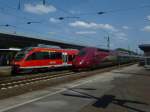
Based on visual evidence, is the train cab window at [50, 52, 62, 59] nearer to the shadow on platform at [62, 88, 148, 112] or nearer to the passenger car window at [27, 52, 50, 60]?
the passenger car window at [27, 52, 50, 60]

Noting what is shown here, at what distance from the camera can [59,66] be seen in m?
35.8

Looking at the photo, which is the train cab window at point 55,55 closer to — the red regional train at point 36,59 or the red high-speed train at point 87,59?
the red regional train at point 36,59

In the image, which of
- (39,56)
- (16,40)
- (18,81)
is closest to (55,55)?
(39,56)

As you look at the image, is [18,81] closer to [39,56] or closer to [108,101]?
[39,56]

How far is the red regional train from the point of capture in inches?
1148

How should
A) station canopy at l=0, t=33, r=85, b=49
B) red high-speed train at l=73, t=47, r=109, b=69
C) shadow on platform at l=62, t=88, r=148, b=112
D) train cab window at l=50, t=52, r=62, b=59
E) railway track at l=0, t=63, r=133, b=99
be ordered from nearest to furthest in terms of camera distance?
1. shadow on platform at l=62, t=88, r=148, b=112
2. railway track at l=0, t=63, r=133, b=99
3. train cab window at l=50, t=52, r=62, b=59
4. red high-speed train at l=73, t=47, r=109, b=69
5. station canopy at l=0, t=33, r=85, b=49

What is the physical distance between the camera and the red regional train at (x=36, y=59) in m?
29.2

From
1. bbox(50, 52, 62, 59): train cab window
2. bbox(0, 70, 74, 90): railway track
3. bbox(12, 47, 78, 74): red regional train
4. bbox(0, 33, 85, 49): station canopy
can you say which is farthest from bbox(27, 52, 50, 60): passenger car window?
bbox(0, 33, 85, 49): station canopy

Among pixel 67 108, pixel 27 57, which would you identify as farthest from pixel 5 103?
pixel 27 57

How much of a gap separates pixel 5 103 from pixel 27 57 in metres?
18.5

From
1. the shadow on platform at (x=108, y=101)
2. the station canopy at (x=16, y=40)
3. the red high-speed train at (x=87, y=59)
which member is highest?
the station canopy at (x=16, y=40)

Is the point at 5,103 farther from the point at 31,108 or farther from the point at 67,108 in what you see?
the point at 67,108

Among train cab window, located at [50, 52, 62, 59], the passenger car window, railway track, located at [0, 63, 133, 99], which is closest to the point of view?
railway track, located at [0, 63, 133, 99]

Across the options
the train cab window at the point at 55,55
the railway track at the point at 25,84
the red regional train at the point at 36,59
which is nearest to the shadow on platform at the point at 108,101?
the railway track at the point at 25,84
